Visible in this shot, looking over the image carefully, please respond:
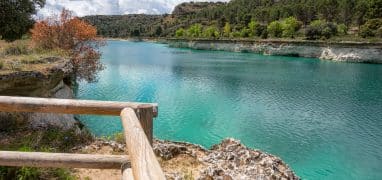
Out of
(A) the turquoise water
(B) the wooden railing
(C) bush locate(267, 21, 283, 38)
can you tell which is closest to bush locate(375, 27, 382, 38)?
(C) bush locate(267, 21, 283, 38)

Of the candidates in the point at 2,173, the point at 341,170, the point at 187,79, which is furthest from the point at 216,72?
the point at 2,173

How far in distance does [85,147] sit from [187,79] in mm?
28886

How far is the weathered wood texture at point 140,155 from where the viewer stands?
2025 millimetres

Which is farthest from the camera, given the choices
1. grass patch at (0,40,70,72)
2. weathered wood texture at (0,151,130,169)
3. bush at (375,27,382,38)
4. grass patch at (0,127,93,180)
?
bush at (375,27,382,38)

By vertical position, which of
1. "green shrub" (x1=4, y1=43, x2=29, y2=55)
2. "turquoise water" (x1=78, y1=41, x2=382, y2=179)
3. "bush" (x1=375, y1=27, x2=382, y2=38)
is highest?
"bush" (x1=375, y1=27, x2=382, y2=38)

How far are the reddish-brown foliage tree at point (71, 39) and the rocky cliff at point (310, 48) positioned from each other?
167ft

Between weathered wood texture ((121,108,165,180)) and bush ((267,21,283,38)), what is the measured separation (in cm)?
9017

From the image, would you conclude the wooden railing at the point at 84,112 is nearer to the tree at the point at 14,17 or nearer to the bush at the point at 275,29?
the tree at the point at 14,17

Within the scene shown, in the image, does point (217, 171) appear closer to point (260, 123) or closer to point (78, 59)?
point (260, 123)

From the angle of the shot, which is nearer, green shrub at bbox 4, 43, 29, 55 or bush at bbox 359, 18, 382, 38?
green shrub at bbox 4, 43, 29, 55

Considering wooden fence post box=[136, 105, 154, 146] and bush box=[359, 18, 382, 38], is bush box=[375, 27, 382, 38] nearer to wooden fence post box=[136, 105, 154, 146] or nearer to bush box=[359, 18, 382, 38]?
bush box=[359, 18, 382, 38]

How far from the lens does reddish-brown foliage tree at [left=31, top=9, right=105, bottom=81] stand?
2211cm

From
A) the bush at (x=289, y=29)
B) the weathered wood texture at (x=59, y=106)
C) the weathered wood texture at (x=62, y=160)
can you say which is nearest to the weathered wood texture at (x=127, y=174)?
the weathered wood texture at (x=62, y=160)

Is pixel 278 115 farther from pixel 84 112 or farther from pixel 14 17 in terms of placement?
pixel 84 112
